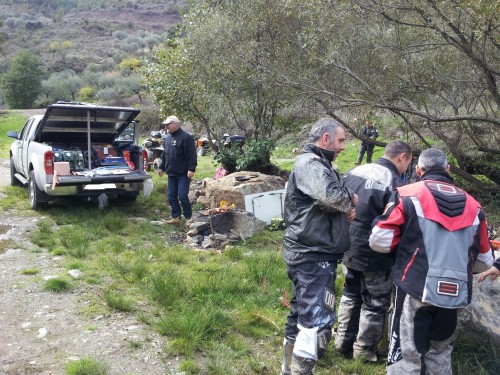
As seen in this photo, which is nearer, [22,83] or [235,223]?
[235,223]

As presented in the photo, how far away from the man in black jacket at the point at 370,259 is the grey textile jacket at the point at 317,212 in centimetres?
51

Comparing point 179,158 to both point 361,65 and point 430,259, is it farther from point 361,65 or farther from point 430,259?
point 430,259

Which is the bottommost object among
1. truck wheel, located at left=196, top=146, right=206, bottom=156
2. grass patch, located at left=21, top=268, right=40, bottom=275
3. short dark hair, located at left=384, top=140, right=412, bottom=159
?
truck wheel, located at left=196, top=146, right=206, bottom=156

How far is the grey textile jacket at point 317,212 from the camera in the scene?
10.6ft

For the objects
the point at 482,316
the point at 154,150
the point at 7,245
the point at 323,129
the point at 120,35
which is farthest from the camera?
the point at 120,35

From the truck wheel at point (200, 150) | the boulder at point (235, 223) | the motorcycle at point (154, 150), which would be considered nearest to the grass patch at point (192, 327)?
the boulder at point (235, 223)

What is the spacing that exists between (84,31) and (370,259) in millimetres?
91723

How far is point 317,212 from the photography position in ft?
10.9

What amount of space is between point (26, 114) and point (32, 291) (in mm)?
30990

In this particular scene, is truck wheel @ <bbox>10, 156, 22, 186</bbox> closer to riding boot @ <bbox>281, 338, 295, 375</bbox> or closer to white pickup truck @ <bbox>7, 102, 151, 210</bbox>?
white pickup truck @ <bbox>7, 102, 151, 210</bbox>

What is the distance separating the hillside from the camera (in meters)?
69.1

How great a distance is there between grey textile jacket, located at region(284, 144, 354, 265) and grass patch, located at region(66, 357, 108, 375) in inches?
61.6

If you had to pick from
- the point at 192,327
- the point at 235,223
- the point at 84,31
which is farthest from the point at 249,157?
the point at 84,31

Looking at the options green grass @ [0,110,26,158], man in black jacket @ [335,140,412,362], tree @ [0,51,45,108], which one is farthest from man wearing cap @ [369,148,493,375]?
tree @ [0,51,45,108]
